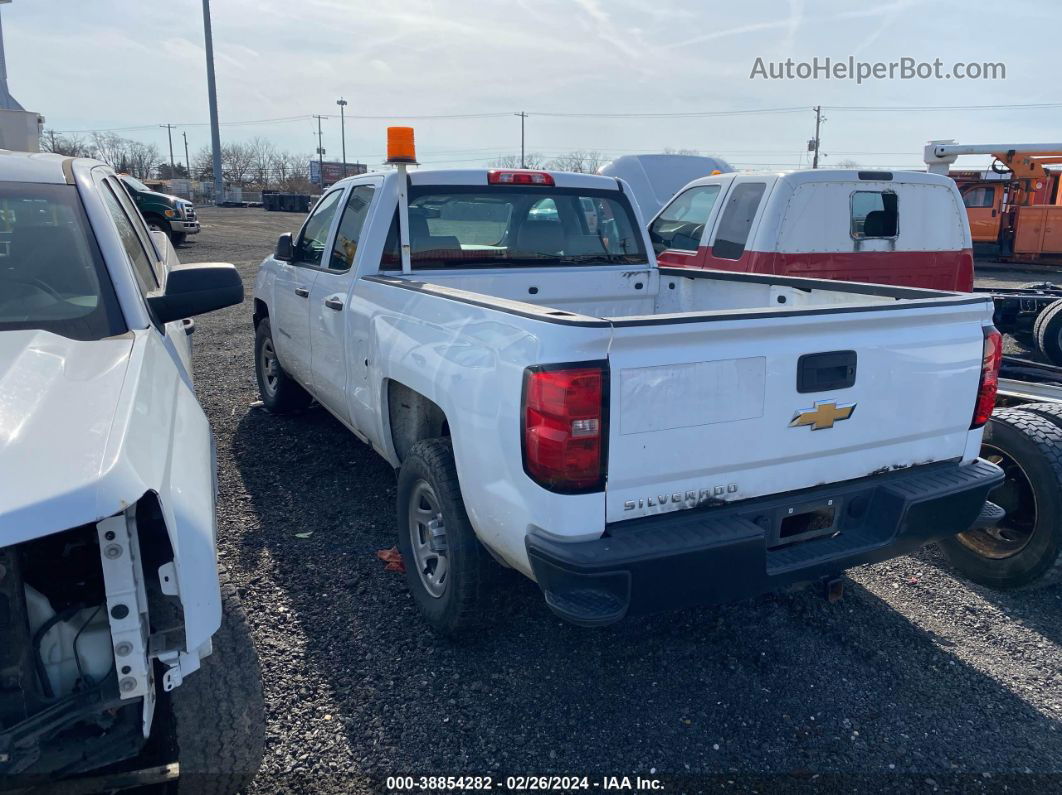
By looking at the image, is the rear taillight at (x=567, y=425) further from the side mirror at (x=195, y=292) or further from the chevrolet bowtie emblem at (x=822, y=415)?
the side mirror at (x=195, y=292)

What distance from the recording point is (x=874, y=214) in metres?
6.92

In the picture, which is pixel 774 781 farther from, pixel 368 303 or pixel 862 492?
pixel 368 303

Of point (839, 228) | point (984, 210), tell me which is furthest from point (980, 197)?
point (839, 228)

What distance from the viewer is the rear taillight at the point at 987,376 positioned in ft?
10.3

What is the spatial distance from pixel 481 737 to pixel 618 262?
9.85ft

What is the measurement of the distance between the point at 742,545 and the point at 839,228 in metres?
4.96

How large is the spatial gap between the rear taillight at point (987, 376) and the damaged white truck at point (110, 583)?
9.34ft

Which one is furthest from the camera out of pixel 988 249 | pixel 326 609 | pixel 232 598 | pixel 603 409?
pixel 988 249

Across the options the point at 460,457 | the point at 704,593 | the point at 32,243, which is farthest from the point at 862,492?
the point at 32,243

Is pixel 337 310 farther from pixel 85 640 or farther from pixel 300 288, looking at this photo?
pixel 85 640

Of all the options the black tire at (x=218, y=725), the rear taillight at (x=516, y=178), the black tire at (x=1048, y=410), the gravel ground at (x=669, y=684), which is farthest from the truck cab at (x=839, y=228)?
the black tire at (x=218, y=725)

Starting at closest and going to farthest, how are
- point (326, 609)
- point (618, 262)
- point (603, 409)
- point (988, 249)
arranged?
1. point (603, 409)
2. point (326, 609)
3. point (618, 262)
4. point (988, 249)

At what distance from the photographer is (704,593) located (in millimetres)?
2645

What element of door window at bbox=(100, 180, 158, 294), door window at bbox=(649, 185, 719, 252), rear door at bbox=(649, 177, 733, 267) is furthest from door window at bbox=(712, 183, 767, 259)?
door window at bbox=(100, 180, 158, 294)
